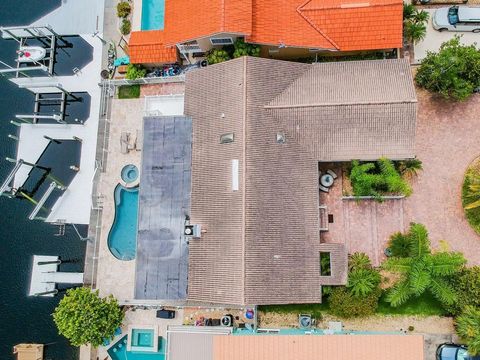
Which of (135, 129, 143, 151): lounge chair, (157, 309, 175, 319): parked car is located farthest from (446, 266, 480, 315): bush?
(135, 129, 143, 151): lounge chair

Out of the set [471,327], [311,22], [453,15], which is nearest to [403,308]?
[471,327]

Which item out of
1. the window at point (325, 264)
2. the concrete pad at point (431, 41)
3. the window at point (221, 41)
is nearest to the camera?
the window at point (325, 264)

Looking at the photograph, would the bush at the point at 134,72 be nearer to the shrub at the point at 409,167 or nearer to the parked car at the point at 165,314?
the parked car at the point at 165,314

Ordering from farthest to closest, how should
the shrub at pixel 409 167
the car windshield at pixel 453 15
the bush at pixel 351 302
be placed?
the car windshield at pixel 453 15, the shrub at pixel 409 167, the bush at pixel 351 302

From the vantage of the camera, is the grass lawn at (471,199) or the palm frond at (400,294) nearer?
the palm frond at (400,294)

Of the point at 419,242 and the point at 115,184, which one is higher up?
the point at 115,184

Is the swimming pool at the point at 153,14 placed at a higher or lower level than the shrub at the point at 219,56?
higher

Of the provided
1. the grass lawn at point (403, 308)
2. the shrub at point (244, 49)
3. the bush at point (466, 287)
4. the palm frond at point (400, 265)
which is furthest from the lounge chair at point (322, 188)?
the shrub at point (244, 49)

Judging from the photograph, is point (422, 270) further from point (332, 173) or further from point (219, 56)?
point (219, 56)
